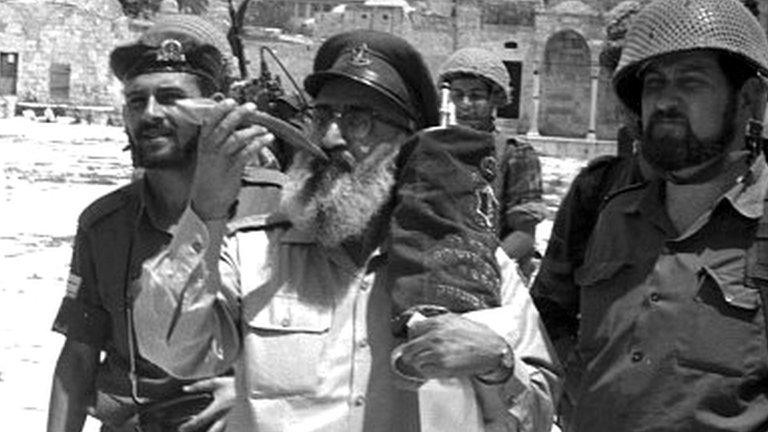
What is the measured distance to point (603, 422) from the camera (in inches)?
120

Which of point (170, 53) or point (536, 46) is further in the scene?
point (536, 46)

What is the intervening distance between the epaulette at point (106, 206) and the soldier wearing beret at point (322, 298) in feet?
2.16

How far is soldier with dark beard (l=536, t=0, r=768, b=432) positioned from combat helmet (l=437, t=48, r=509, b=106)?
9.98 feet

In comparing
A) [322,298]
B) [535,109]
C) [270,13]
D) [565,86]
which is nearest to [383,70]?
[322,298]

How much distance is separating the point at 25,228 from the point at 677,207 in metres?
14.8

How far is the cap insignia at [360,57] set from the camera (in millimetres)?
3143

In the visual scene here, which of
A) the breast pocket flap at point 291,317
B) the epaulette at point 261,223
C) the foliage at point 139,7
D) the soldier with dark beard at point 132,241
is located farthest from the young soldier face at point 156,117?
the foliage at point 139,7

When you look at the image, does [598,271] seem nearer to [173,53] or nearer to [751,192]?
[751,192]

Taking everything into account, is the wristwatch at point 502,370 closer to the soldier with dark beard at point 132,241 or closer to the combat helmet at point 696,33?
the combat helmet at point 696,33

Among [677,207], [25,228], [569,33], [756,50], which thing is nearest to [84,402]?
[677,207]

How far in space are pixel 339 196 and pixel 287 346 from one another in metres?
0.38

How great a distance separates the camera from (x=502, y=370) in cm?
270

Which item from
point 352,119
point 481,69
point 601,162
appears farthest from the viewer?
point 481,69

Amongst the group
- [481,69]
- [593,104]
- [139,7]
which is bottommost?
[593,104]
